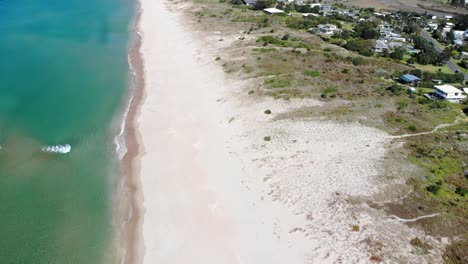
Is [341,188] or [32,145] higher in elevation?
[341,188]

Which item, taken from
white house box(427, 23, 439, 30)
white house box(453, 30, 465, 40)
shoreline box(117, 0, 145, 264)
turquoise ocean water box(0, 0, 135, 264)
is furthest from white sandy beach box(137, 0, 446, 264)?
white house box(427, 23, 439, 30)

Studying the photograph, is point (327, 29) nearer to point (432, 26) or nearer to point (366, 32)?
point (366, 32)

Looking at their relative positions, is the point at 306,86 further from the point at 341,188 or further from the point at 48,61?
the point at 48,61

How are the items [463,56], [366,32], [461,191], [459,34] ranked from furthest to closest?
1. [459,34]
2. [366,32]
3. [463,56]
4. [461,191]

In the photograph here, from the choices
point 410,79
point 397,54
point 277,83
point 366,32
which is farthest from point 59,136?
point 366,32

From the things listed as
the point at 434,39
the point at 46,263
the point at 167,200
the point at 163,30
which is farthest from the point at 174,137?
the point at 434,39
